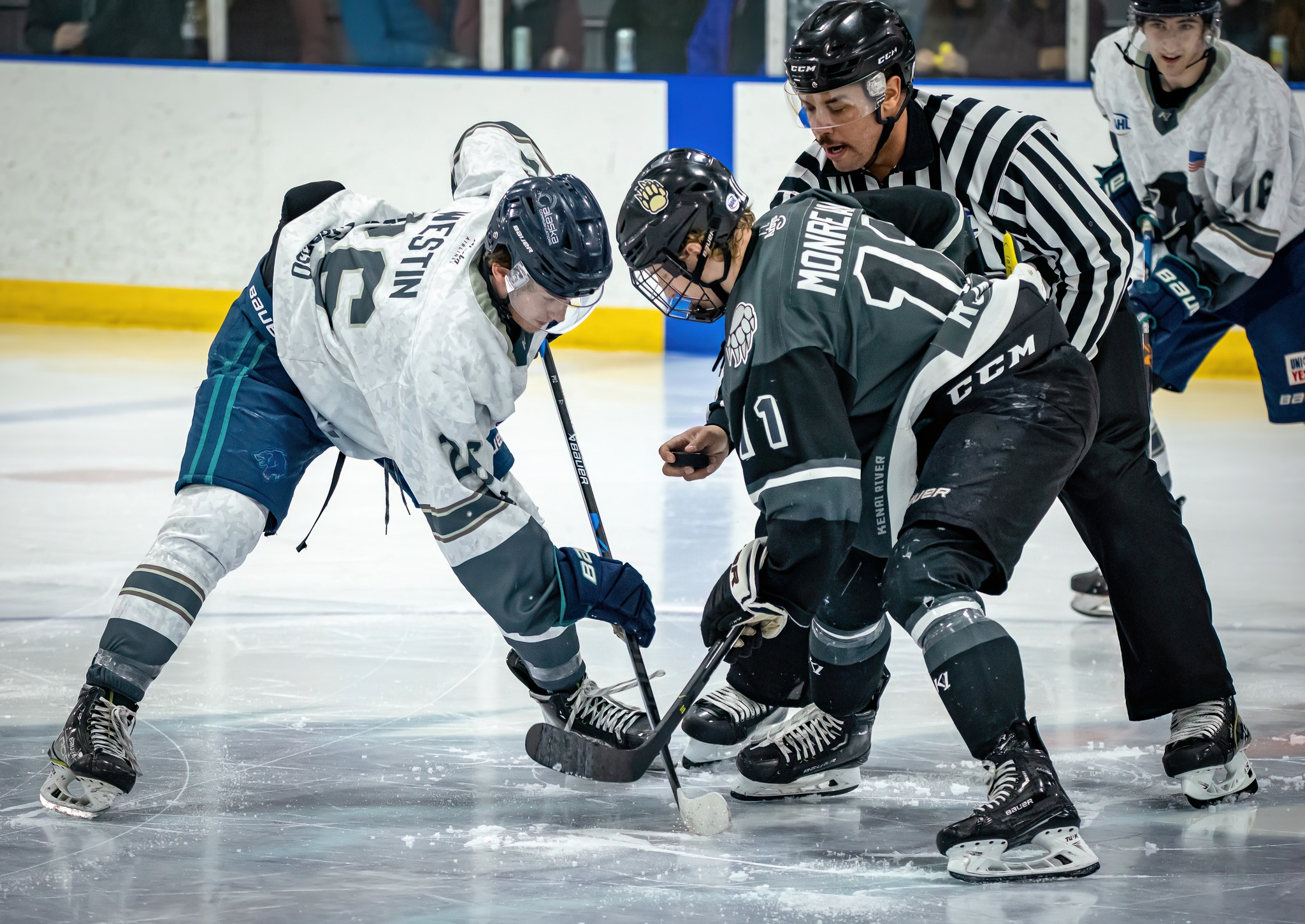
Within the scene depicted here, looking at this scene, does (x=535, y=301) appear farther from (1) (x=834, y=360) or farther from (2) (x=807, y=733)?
(2) (x=807, y=733)

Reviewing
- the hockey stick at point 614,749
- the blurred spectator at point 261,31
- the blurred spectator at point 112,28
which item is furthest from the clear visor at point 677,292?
the blurred spectator at point 112,28

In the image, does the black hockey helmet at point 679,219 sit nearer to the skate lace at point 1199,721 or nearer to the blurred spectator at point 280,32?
the skate lace at point 1199,721

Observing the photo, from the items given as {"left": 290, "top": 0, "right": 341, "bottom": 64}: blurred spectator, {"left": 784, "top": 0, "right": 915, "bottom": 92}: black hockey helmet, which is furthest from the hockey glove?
{"left": 290, "top": 0, "right": 341, "bottom": 64}: blurred spectator

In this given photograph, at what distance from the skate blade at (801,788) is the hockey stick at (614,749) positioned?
6 centimetres

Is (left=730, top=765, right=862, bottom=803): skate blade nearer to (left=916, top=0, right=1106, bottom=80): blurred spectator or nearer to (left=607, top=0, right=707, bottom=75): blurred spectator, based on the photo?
(left=916, top=0, right=1106, bottom=80): blurred spectator

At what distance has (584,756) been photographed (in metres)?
2.66

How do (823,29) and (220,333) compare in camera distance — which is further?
(220,333)

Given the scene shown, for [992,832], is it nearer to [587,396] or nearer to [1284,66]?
[587,396]

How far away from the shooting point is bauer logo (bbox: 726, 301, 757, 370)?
7.32 feet

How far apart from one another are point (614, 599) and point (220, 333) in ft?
2.92

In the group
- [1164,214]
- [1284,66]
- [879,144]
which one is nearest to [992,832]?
[879,144]

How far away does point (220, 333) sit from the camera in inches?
115

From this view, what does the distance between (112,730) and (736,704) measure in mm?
1060

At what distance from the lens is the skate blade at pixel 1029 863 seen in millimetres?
2285
